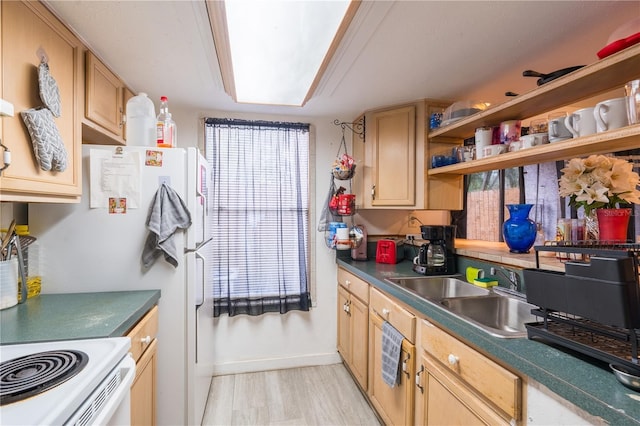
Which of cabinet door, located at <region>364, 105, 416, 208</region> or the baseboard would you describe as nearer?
cabinet door, located at <region>364, 105, 416, 208</region>

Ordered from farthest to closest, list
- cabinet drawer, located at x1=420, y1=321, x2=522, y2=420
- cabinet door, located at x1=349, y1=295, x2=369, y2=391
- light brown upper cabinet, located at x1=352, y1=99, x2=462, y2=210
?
light brown upper cabinet, located at x1=352, y1=99, x2=462, y2=210, cabinet door, located at x1=349, y1=295, x2=369, y2=391, cabinet drawer, located at x1=420, y1=321, x2=522, y2=420

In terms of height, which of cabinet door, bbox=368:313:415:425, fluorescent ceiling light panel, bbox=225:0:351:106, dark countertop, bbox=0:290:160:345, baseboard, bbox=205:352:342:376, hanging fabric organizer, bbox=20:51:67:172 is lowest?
baseboard, bbox=205:352:342:376

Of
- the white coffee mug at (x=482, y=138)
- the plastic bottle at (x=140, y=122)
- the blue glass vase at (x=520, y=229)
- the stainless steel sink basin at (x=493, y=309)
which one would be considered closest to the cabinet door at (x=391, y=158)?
the white coffee mug at (x=482, y=138)

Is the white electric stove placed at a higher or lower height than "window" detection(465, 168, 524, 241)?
lower

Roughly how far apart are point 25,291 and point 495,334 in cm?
202

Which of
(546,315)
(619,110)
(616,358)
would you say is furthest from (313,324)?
(619,110)

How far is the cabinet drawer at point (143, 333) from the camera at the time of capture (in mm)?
1293

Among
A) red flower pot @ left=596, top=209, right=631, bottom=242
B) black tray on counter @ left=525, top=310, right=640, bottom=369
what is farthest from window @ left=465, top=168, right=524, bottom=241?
black tray on counter @ left=525, top=310, right=640, bottom=369

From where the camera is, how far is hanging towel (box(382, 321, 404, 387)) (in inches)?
63.0

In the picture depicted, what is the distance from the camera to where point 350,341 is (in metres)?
2.39

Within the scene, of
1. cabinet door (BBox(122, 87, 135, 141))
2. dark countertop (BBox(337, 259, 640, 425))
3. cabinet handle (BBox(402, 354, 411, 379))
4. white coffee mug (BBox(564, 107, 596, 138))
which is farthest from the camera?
cabinet door (BBox(122, 87, 135, 141))

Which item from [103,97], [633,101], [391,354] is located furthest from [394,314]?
[103,97]

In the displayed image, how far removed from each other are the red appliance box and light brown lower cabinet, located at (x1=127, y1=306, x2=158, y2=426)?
1.65 metres

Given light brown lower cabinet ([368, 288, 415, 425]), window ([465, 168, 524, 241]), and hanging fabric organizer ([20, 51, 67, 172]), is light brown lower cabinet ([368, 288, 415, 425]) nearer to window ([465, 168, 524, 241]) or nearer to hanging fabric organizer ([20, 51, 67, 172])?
window ([465, 168, 524, 241])
